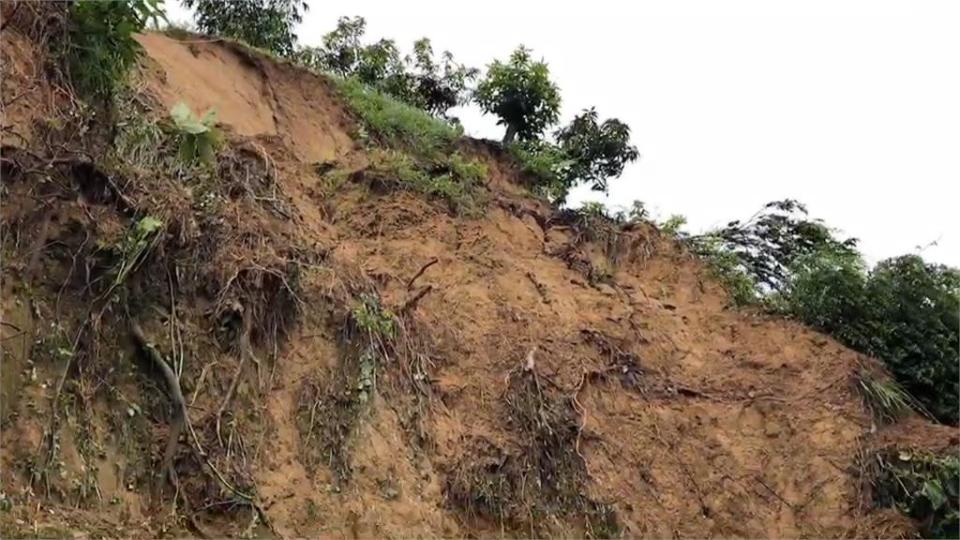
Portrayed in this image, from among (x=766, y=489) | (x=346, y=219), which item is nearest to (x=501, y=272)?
(x=346, y=219)

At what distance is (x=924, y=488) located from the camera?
9195 millimetres

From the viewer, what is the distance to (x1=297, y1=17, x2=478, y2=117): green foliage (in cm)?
1692

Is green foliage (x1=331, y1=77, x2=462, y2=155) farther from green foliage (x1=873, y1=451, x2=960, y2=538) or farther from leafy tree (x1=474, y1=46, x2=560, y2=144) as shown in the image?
green foliage (x1=873, y1=451, x2=960, y2=538)

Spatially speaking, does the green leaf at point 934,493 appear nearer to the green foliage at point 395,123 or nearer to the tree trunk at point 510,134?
the green foliage at point 395,123

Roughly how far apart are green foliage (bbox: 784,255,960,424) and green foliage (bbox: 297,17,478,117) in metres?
7.72

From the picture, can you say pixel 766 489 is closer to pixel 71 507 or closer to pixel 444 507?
pixel 444 507

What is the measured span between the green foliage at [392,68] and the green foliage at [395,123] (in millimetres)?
2870

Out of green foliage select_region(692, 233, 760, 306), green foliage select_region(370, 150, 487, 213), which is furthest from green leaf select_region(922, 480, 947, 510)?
green foliage select_region(370, 150, 487, 213)

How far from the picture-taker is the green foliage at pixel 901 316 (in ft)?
35.9

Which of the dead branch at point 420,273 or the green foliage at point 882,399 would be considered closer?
the dead branch at point 420,273

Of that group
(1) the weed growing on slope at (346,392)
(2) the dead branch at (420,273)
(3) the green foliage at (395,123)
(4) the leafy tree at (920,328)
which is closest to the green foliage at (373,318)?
(1) the weed growing on slope at (346,392)

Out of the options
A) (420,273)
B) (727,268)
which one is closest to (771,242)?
(727,268)

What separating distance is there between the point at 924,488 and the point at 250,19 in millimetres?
11520

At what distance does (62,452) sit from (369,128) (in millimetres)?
7919
